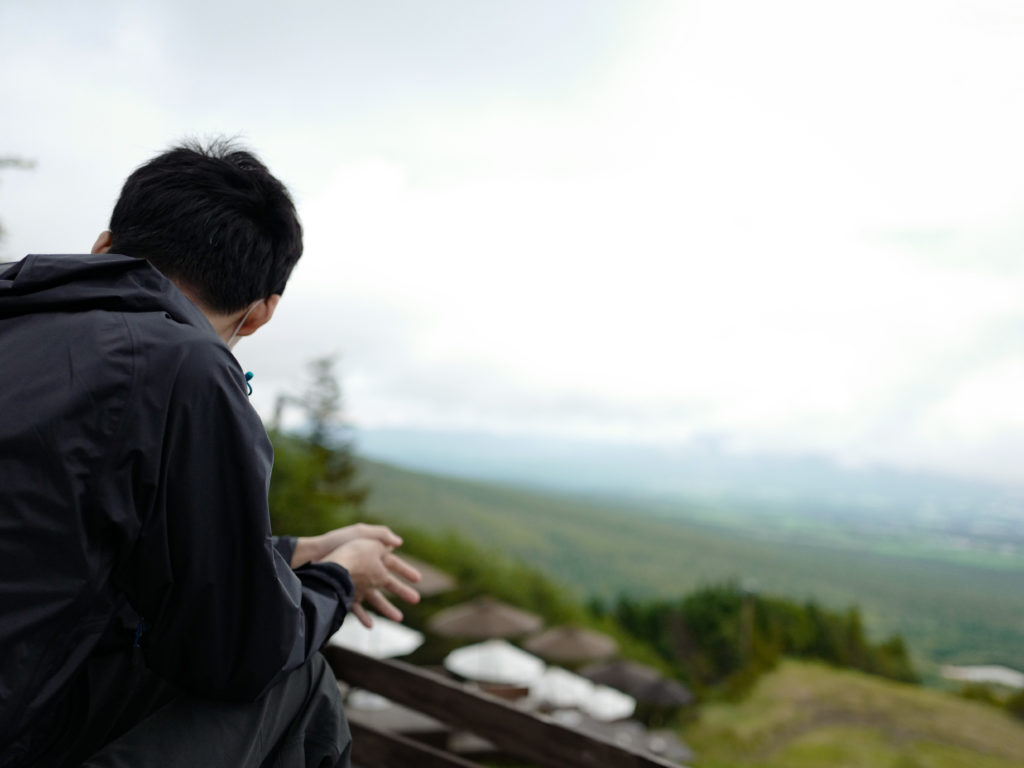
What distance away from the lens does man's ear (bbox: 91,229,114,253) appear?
124 centimetres

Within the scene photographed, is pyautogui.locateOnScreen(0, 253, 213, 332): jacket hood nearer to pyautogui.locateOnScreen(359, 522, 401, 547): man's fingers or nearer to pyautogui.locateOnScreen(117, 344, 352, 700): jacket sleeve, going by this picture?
pyautogui.locateOnScreen(117, 344, 352, 700): jacket sleeve

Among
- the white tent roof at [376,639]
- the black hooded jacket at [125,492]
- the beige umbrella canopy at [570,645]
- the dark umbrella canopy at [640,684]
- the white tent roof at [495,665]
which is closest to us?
the black hooded jacket at [125,492]

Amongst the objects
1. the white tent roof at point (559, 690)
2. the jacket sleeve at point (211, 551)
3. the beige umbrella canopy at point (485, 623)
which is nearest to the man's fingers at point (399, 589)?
the jacket sleeve at point (211, 551)

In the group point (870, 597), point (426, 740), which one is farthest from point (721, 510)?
point (426, 740)

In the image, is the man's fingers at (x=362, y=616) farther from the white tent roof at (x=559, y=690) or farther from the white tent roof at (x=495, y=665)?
the white tent roof at (x=559, y=690)

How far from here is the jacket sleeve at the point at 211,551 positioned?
960mm

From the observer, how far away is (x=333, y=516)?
54.2 ft

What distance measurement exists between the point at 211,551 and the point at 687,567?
80696 mm

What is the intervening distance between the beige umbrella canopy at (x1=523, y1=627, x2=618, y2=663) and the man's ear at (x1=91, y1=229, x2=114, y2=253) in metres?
12.8

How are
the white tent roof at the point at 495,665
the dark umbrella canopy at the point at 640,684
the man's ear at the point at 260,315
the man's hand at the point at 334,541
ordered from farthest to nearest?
the dark umbrella canopy at the point at 640,684, the white tent roof at the point at 495,665, the man's hand at the point at 334,541, the man's ear at the point at 260,315

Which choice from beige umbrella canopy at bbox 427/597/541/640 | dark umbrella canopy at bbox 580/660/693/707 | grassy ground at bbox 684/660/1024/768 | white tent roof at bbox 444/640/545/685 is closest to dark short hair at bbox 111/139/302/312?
beige umbrella canopy at bbox 427/597/541/640

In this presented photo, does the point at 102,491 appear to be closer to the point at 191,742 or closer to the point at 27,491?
the point at 27,491

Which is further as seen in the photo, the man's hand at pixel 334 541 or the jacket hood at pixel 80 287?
the man's hand at pixel 334 541

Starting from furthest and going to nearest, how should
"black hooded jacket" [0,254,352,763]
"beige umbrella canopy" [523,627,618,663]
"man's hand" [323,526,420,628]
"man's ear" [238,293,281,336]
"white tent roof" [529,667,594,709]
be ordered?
1. "white tent roof" [529,667,594,709]
2. "beige umbrella canopy" [523,627,618,663]
3. "man's hand" [323,526,420,628]
4. "man's ear" [238,293,281,336]
5. "black hooded jacket" [0,254,352,763]
